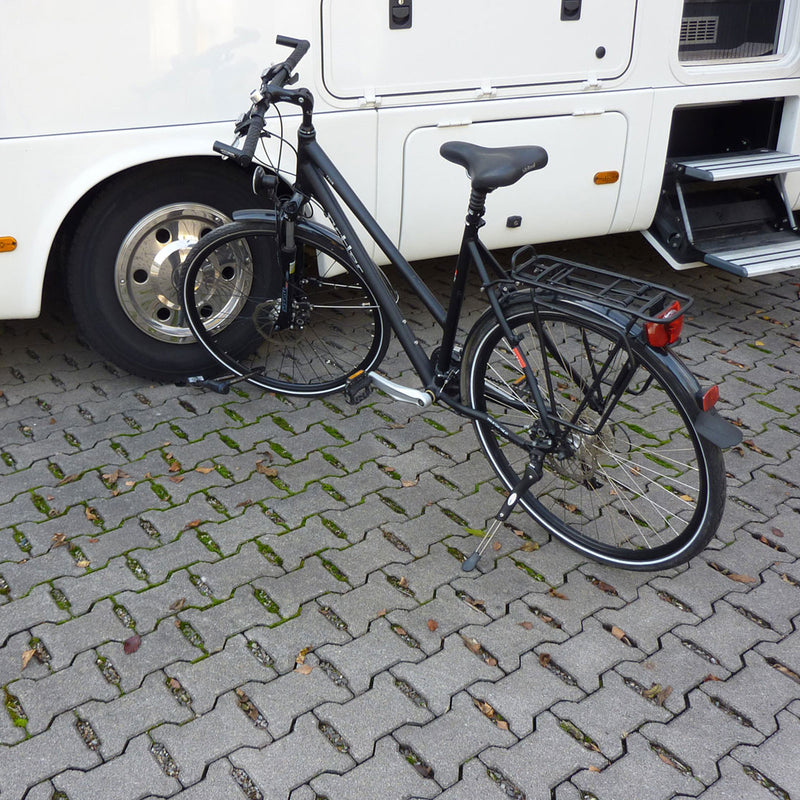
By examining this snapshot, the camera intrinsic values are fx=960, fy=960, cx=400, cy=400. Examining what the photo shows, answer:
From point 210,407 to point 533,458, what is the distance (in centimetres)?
169

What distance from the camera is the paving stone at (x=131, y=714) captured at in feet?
8.82

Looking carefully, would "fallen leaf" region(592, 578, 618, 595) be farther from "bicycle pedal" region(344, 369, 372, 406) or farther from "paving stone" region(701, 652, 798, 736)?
"bicycle pedal" region(344, 369, 372, 406)

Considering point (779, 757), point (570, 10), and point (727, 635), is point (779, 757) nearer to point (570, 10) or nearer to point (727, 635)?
point (727, 635)

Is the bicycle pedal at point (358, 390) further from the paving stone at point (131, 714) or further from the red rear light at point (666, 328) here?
the paving stone at point (131, 714)

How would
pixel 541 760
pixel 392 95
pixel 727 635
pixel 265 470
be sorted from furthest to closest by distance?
pixel 392 95 → pixel 265 470 → pixel 727 635 → pixel 541 760

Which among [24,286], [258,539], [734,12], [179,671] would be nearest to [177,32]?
[24,286]

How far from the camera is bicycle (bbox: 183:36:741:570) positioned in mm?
3102

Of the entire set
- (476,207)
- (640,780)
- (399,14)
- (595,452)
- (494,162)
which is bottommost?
(640,780)

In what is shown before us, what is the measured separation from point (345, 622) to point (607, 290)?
1.37 meters

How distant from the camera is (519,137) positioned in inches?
183

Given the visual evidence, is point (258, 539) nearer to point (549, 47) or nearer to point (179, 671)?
point (179, 671)

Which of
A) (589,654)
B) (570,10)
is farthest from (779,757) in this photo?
(570,10)

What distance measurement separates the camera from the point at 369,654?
3.02 metres

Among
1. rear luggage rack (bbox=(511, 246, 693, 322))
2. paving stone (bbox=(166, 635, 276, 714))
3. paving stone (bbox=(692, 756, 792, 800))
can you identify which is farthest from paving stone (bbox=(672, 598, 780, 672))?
paving stone (bbox=(166, 635, 276, 714))
